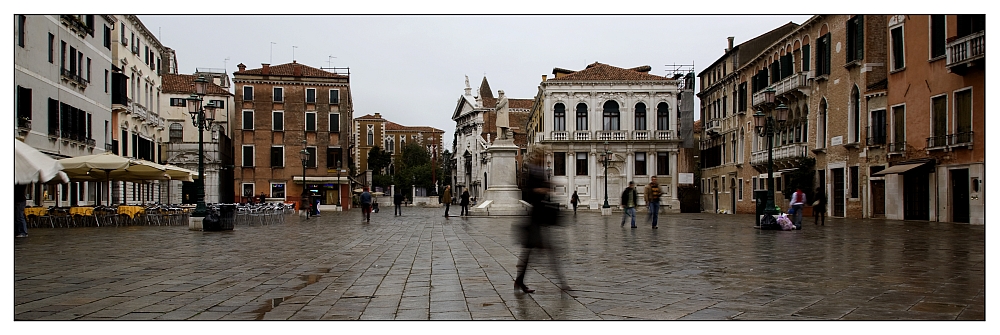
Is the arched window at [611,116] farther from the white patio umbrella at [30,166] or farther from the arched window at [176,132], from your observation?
the white patio umbrella at [30,166]

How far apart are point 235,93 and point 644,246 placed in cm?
4252

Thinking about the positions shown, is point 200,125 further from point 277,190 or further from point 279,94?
point 279,94

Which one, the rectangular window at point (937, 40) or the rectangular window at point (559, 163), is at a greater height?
the rectangular window at point (937, 40)

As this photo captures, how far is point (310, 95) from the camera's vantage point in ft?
174

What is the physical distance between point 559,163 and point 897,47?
3177 cm

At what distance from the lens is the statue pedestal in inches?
1284

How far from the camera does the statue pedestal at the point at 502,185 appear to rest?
32.6 metres

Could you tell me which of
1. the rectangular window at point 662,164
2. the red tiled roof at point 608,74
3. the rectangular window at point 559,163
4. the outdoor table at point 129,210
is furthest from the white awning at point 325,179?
the outdoor table at point 129,210

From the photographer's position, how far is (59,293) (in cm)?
707

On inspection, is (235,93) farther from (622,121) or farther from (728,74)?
(728,74)

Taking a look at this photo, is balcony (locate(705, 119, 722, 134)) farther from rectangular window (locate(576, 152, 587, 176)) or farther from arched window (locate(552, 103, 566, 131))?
arched window (locate(552, 103, 566, 131))

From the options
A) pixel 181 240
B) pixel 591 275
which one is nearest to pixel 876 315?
pixel 591 275

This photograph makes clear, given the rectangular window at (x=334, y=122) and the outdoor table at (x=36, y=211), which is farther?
the rectangular window at (x=334, y=122)

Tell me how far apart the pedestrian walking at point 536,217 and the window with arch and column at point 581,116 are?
156ft
